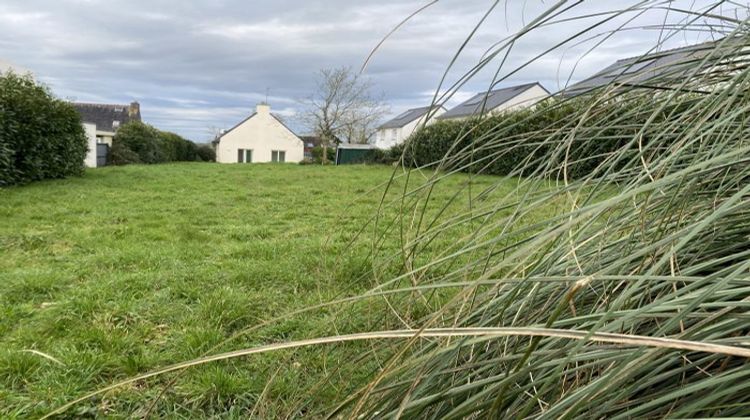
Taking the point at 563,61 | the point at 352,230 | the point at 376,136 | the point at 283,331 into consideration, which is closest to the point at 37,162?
the point at 352,230

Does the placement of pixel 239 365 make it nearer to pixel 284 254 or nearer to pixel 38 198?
pixel 284 254

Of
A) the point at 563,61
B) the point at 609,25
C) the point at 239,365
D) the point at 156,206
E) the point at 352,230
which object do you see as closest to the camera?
the point at 609,25

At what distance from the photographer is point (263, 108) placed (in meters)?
30.0

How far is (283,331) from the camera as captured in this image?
1.85 m

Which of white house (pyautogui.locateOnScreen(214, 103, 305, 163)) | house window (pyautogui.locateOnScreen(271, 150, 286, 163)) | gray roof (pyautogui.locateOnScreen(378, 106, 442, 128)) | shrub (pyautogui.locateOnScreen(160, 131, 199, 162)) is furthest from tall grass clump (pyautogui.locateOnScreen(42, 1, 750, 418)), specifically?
house window (pyautogui.locateOnScreen(271, 150, 286, 163))

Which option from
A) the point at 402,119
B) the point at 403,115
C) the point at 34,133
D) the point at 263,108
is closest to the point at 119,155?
the point at 34,133

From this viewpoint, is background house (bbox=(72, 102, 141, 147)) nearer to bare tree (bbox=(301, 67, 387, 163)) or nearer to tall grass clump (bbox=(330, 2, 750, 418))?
bare tree (bbox=(301, 67, 387, 163))

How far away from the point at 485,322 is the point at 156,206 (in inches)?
223

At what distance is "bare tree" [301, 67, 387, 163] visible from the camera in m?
23.2

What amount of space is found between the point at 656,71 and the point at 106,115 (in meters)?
33.1

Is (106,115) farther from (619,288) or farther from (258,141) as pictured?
(619,288)

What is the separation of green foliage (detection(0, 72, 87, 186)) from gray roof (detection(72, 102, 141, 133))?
21004mm

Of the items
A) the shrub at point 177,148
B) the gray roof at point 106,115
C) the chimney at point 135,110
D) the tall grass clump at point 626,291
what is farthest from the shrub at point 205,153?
the tall grass clump at point 626,291

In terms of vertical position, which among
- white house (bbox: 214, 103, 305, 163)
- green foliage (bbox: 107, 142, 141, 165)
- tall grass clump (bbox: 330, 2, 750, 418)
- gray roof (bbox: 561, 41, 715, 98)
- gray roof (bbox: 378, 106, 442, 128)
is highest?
gray roof (bbox: 378, 106, 442, 128)
